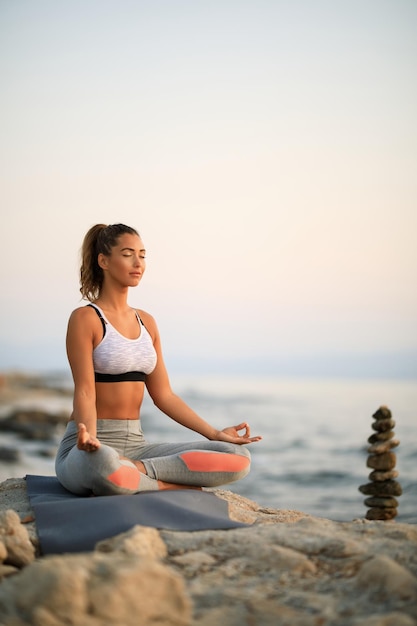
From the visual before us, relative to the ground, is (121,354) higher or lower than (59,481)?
higher

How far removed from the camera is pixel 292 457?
17.5 meters

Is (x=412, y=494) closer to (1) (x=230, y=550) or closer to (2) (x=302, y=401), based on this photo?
(1) (x=230, y=550)

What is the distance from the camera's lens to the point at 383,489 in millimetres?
6867

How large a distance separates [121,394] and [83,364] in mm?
370

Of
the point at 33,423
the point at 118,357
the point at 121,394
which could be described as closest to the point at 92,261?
the point at 118,357

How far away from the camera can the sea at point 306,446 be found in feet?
42.4

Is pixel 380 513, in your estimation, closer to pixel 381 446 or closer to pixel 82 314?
pixel 381 446

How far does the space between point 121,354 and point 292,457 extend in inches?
520

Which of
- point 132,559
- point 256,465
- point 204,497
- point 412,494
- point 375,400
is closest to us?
point 132,559

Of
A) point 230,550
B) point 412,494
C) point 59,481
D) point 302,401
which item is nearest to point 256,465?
point 412,494

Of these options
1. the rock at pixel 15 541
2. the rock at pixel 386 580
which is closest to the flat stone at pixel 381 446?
the rock at pixel 386 580

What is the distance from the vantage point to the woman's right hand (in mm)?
4125

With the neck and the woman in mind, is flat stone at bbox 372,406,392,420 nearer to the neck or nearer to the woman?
the woman

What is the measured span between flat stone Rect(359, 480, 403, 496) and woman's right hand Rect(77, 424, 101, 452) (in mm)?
3487
